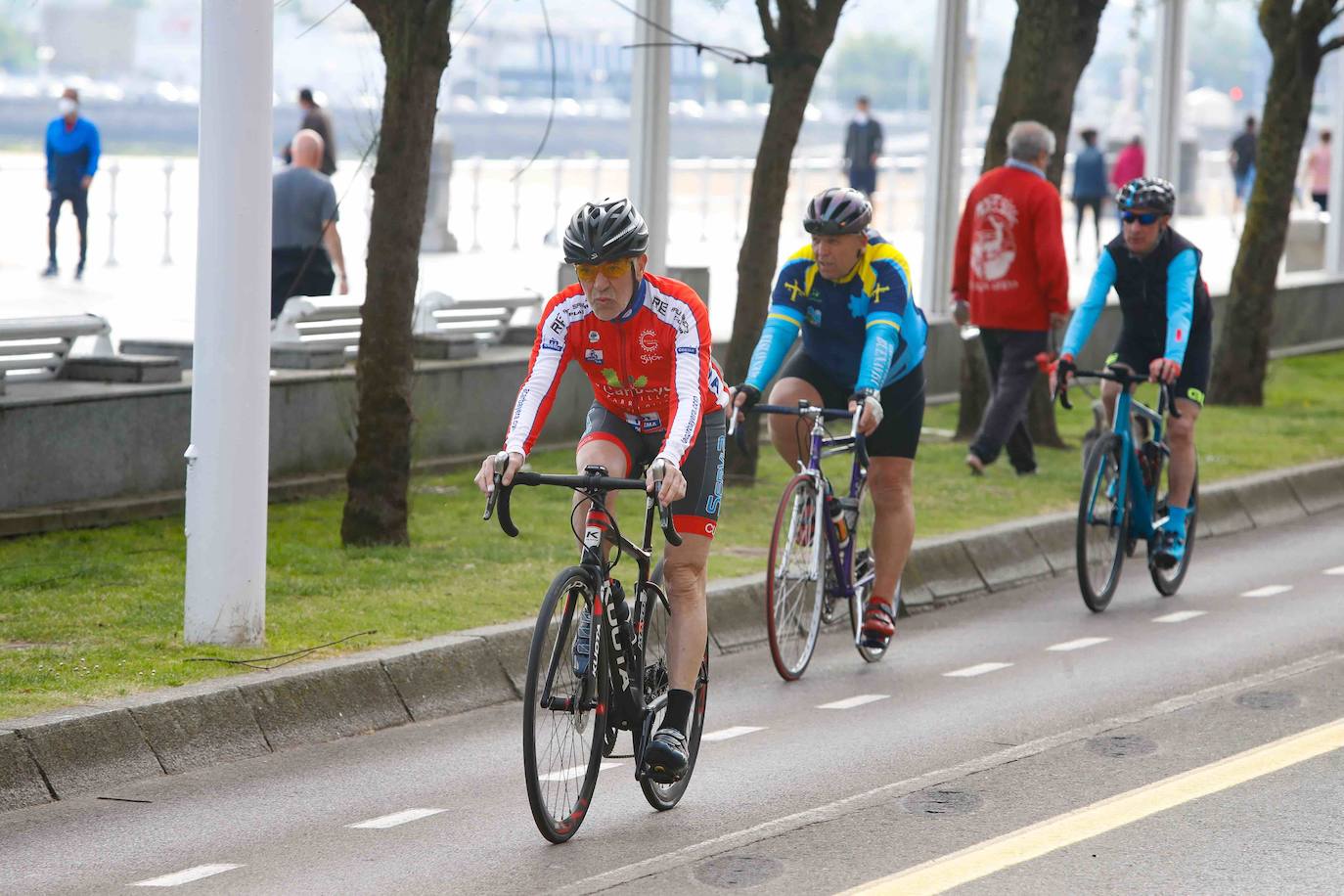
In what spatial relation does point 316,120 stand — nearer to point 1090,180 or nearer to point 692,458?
point 692,458

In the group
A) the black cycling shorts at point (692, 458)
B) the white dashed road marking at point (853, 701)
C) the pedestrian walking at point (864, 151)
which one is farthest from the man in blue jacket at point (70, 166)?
the black cycling shorts at point (692, 458)

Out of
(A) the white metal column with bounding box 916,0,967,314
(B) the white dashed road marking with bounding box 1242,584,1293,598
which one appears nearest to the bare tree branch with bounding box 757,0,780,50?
(B) the white dashed road marking with bounding box 1242,584,1293,598

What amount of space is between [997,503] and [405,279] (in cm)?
387

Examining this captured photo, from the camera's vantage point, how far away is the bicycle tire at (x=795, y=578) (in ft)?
27.4

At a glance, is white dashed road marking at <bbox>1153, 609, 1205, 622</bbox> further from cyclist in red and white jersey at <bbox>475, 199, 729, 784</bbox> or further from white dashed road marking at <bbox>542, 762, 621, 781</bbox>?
white dashed road marking at <bbox>542, 762, 621, 781</bbox>

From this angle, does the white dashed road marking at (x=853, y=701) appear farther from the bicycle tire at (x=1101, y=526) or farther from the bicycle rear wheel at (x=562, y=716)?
the bicycle rear wheel at (x=562, y=716)

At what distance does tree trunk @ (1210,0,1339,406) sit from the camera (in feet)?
57.4

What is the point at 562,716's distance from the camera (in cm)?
602

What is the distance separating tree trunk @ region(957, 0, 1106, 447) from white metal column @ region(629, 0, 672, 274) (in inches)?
86.9

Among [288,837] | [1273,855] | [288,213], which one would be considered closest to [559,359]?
[288,837]

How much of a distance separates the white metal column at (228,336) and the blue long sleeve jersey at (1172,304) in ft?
12.3

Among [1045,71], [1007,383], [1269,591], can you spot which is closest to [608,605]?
[1269,591]

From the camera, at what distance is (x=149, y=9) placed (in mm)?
59344

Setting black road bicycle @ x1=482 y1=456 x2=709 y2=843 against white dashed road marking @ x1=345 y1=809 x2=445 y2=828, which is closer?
black road bicycle @ x1=482 y1=456 x2=709 y2=843
